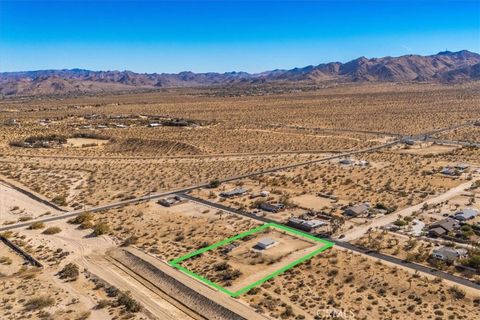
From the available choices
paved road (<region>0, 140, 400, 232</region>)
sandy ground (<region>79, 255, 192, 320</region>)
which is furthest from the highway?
sandy ground (<region>79, 255, 192, 320</region>)

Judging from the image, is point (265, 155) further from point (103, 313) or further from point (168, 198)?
point (103, 313)

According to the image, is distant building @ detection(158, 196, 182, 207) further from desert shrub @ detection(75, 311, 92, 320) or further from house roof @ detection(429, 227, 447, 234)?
Answer: house roof @ detection(429, 227, 447, 234)

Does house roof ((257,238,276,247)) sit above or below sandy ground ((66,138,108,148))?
below

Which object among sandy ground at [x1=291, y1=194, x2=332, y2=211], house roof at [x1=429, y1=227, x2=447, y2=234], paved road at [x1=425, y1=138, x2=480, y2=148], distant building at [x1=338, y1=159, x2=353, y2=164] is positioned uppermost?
distant building at [x1=338, y1=159, x2=353, y2=164]

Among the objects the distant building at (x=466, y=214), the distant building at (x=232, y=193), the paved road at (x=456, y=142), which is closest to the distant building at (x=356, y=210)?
the distant building at (x=466, y=214)

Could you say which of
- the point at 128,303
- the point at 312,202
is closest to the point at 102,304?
the point at 128,303
